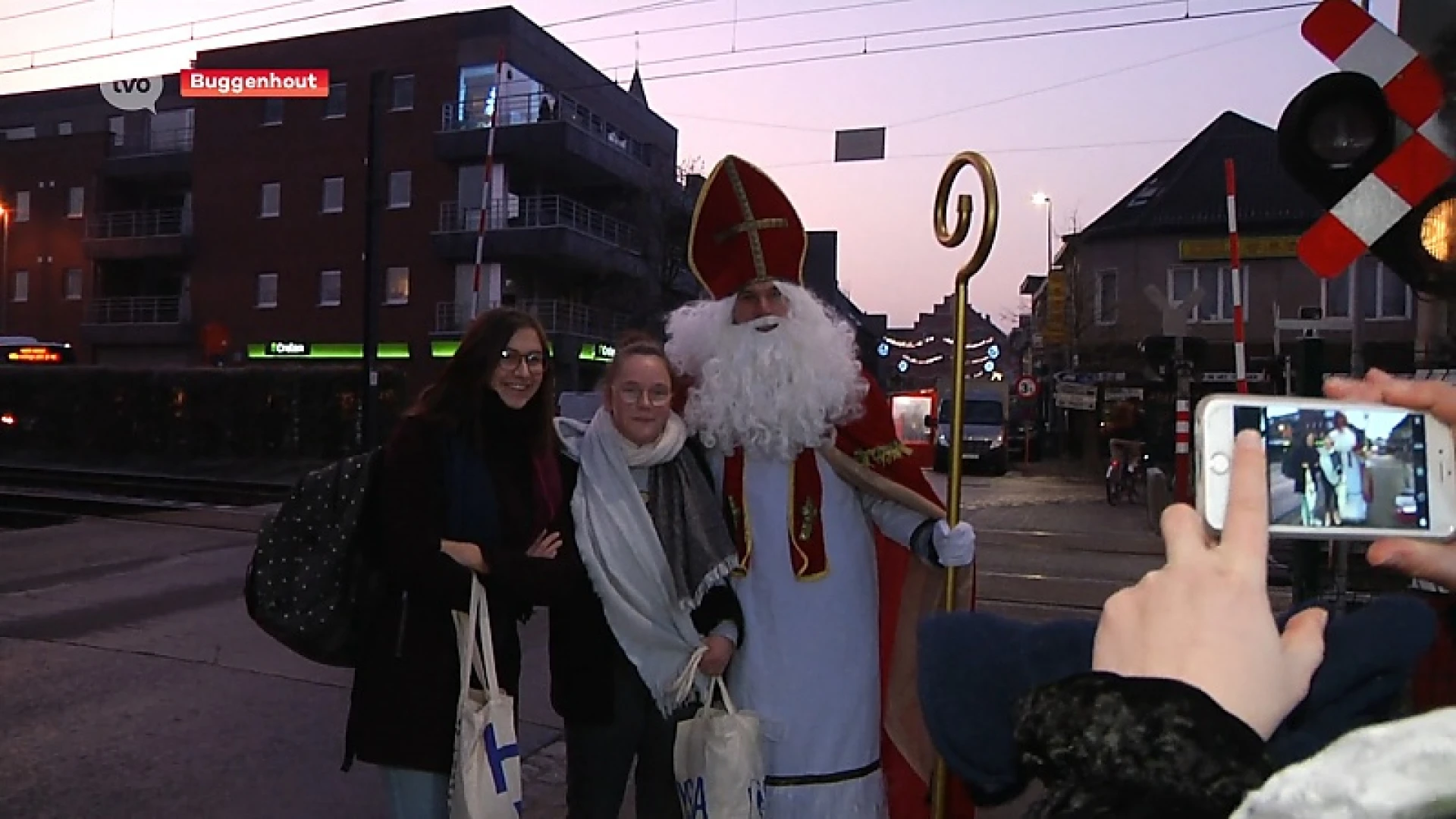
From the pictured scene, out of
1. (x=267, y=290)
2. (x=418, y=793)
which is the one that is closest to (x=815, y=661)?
(x=418, y=793)

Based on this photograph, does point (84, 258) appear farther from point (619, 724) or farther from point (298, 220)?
point (619, 724)

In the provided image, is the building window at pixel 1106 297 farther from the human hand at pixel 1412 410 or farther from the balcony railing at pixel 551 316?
the human hand at pixel 1412 410

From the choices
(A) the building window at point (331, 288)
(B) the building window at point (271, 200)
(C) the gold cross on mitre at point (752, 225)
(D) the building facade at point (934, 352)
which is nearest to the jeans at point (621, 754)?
(C) the gold cross on mitre at point (752, 225)

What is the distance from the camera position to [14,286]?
36.8m

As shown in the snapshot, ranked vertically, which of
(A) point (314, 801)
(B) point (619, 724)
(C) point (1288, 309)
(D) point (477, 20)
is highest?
(D) point (477, 20)

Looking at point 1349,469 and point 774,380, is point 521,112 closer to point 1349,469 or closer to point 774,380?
point 774,380

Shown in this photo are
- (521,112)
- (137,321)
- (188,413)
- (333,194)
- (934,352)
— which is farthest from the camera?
(934,352)

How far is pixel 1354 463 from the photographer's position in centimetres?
95

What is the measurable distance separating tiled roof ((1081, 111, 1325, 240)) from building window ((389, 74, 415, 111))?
21015 millimetres

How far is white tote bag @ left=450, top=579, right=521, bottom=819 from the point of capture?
242 centimetres

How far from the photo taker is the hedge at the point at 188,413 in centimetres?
1917

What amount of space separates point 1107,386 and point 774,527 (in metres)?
29.4

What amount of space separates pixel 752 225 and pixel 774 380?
49 centimetres

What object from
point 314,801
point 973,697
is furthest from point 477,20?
point 973,697
